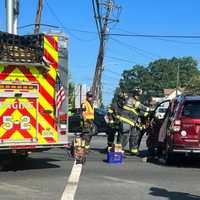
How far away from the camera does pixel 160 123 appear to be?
15.5 m

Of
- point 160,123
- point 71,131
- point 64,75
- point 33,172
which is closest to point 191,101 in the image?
point 160,123

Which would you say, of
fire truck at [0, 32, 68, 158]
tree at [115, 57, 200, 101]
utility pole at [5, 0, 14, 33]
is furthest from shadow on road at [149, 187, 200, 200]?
tree at [115, 57, 200, 101]

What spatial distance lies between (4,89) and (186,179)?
3.97 metres

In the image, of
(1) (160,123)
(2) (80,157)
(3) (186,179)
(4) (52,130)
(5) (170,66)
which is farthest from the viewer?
(5) (170,66)

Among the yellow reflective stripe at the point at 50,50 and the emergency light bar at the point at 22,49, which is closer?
the emergency light bar at the point at 22,49

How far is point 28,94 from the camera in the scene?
11.9 meters

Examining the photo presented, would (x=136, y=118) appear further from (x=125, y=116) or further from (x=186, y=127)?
(x=186, y=127)

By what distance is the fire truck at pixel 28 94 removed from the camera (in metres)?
11.6

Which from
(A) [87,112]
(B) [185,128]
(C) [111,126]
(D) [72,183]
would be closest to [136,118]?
(C) [111,126]

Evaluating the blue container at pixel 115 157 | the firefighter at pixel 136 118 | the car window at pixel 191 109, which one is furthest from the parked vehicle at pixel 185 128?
the firefighter at pixel 136 118

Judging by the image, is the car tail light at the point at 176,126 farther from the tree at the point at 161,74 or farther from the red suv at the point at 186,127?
the tree at the point at 161,74

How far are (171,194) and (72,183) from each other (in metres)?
1.94

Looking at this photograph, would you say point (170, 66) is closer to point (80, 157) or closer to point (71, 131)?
point (71, 131)

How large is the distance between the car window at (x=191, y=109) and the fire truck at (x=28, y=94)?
305 centimetres
